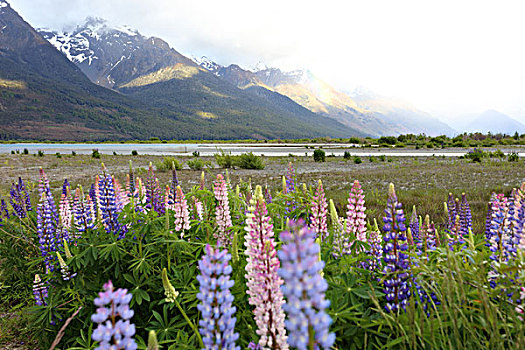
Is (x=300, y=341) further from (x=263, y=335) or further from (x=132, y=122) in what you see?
(x=132, y=122)

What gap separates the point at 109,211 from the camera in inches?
122

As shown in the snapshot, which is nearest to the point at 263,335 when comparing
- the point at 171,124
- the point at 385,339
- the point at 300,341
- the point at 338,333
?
the point at 300,341

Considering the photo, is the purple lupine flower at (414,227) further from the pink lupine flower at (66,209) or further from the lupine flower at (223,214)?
the pink lupine flower at (66,209)

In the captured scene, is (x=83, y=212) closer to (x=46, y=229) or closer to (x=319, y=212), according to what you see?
(x=46, y=229)

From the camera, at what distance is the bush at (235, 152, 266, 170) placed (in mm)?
18797

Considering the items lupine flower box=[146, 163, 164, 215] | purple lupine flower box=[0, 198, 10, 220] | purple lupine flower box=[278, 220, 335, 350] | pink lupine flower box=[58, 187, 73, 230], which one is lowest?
purple lupine flower box=[0, 198, 10, 220]

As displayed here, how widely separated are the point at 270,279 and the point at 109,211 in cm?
241

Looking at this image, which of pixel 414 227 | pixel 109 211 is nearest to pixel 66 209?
pixel 109 211

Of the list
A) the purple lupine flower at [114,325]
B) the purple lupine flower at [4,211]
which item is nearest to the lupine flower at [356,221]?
the purple lupine flower at [114,325]

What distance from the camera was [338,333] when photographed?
189cm

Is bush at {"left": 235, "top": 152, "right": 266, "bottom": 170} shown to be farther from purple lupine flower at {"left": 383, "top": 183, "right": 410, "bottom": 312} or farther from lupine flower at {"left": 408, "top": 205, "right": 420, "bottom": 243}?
purple lupine flower at {"left": 383, "top": 183, "right": 410, "bottom": 312}

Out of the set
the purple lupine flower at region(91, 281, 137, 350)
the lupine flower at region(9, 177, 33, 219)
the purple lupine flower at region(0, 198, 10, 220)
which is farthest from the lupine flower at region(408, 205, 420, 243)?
the purple lupine flower at region(0, 198, 10, 220)

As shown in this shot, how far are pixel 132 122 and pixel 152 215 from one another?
653 feet

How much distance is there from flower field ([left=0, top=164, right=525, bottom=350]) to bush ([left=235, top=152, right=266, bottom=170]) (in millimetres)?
15008
